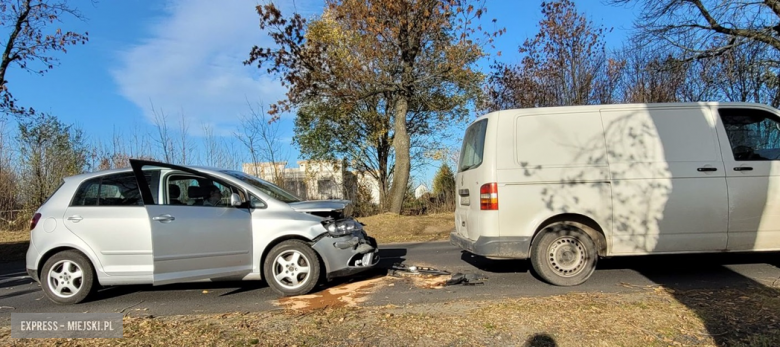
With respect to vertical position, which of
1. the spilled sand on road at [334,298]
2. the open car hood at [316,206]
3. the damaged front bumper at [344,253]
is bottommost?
the spilled sand on road at [334,298]

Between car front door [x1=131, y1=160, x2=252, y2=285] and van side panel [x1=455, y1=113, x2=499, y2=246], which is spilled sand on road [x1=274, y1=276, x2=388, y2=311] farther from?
van side panel [x1=455, y1=113, x2=499, y2=246]

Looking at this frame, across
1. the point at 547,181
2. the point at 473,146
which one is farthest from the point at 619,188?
the point at 473,146

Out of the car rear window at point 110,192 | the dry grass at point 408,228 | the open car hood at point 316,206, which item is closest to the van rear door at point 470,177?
the open car hood at point 316,206

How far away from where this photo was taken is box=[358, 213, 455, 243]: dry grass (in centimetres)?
1220

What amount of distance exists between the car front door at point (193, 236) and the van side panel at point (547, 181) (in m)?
3.19

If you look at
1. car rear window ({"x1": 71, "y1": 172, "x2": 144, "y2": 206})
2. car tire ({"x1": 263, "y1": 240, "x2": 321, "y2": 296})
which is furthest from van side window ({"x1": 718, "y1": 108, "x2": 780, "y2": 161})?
car rear window ({"x1": 71, "y1": 172, "x2": 144, "y2": 206})

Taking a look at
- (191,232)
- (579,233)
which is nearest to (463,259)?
(579,233)

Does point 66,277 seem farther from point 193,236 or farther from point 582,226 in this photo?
point 582,226

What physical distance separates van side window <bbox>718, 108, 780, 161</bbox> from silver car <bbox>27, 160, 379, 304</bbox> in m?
5.00

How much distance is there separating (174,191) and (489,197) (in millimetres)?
3887

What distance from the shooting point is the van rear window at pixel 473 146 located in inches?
233

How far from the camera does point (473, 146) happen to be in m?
6.23

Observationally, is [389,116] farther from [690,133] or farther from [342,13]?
[690,133]

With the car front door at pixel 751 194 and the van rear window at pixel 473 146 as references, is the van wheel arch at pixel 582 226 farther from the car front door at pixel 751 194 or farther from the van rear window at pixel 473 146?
the car front door at pixel 751 194
